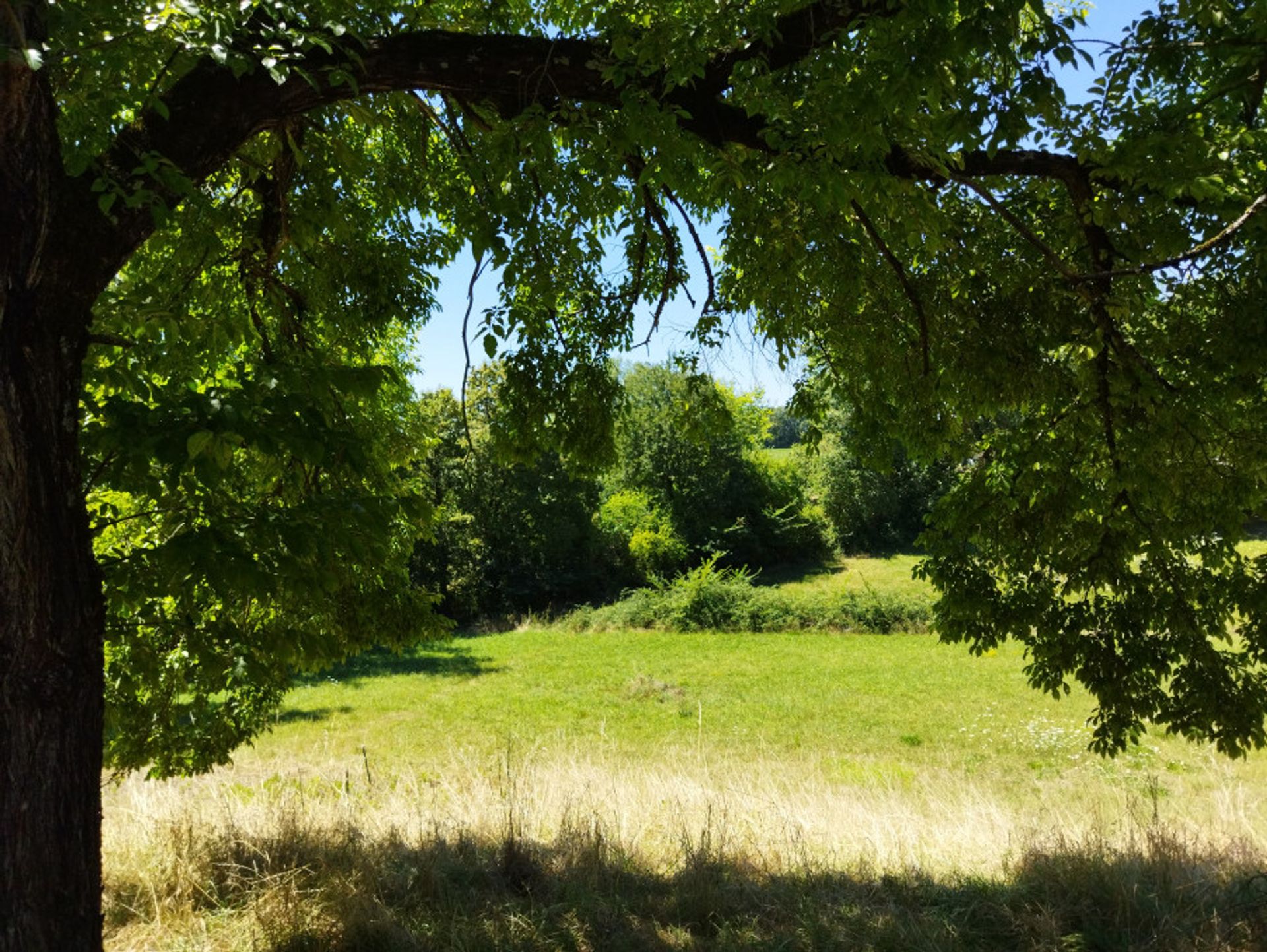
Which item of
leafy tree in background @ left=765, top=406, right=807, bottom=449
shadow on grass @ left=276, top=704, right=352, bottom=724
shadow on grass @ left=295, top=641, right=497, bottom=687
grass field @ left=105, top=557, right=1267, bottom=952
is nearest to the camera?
grass field @ left=105, top=557, right=1267, bottom=952

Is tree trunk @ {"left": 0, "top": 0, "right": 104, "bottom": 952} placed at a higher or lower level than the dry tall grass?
higher

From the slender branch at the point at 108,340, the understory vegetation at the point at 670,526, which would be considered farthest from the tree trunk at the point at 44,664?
the understory vegetation at the point at 670,526

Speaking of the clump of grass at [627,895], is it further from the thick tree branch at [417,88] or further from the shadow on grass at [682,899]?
the thick tree branch at [417,88]

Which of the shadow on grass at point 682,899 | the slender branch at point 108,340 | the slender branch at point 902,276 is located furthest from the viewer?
the slender branch at point 902,276

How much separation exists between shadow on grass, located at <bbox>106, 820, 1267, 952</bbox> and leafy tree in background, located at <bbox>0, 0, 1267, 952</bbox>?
3.71 ft

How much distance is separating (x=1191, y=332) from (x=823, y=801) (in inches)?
189

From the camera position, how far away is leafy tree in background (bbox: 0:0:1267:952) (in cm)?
266

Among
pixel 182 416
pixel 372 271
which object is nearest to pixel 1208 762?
pixel 372 271

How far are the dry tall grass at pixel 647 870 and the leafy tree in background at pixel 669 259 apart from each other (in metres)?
1.32

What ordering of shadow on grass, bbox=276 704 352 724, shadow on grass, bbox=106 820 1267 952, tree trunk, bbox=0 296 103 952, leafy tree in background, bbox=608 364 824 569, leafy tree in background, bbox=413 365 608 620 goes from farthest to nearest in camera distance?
1. leafy tree in background, bbox=608 364 824 569
2. leafy tree in background, bbox=413 365 608 620
3. shadow on grass, bbox=276 704 352 724
4. shadow on grass, bbox=106 820 1267 952
5. tree trunk, bbox=0 296 103 952

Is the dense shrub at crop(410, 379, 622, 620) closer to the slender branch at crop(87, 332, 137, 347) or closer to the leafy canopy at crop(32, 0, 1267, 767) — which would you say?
the leafy canopy at crop(32, 0, 1267, 767)

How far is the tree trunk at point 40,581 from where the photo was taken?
8.17 feet

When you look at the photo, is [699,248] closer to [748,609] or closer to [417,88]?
[417,88]

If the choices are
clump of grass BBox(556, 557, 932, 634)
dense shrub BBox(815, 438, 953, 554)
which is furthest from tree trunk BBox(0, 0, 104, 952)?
dense shrub BBox(815, 438, 953, 554)
